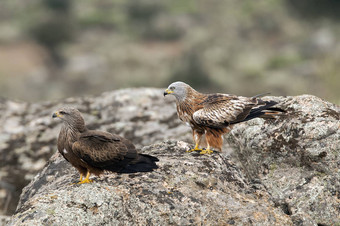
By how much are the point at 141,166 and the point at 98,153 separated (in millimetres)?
623

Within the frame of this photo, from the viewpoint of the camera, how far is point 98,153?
21.8 feet

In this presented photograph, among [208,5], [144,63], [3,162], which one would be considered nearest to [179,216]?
[3,162]

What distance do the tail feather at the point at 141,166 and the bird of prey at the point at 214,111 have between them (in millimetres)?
1292

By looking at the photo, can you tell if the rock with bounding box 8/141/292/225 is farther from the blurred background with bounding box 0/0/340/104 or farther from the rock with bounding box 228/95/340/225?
the blurred background with bounding box 0/0/340/104

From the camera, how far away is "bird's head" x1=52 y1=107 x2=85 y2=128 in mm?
6891

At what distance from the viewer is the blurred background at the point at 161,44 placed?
48156mm

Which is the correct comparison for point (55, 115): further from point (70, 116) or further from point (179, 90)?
point (179, 90)

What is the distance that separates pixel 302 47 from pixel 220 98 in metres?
49.9

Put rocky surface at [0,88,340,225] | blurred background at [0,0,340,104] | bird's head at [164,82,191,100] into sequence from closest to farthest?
1. rocky surface at [0,88,340,225]
2. bird's head at [164,82,191,100]
3. blurred background at [0,0,340,104]

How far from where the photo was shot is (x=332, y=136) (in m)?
7.18

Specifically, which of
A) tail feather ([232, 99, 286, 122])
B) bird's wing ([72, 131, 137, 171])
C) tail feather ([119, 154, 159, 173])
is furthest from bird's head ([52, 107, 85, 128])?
tail feather ([232, 99, 286, 122])

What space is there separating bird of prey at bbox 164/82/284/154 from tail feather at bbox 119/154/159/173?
4.24 feet

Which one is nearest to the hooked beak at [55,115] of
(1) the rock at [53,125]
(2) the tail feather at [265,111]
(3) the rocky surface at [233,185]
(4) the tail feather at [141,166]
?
(3) the rocky surface at [233,185]

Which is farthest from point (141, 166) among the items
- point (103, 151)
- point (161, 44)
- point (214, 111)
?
point (161, 44)
